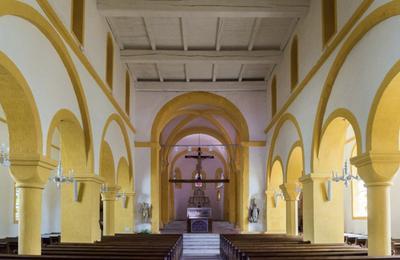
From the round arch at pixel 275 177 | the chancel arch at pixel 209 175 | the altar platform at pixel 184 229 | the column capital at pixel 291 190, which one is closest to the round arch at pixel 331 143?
the column capital at pixel 291 190

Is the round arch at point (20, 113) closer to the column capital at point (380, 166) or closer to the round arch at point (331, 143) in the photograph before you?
the column capital at point (380, 166)

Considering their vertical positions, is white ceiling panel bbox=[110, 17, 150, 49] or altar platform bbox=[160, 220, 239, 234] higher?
white ceiling panel bbox=[110, 17, 150, 49]

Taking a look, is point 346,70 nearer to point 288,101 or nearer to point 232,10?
point 232,10

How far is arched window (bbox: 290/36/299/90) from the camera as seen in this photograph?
1680 cm

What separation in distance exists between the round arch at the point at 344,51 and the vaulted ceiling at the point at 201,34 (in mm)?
2956

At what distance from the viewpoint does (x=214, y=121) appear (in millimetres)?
29688

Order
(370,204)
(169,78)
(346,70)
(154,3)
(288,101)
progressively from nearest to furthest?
1. (370,204)
2. (346,70)
3. (154,3)
4. (288,101)
5. (169,78)

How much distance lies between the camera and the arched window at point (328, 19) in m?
12.7

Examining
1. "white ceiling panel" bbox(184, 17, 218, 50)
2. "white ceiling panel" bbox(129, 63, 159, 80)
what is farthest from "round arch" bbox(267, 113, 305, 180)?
"white ceiling panel" bbox(129, 63, 159, 80)

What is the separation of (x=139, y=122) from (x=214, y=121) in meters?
7.07

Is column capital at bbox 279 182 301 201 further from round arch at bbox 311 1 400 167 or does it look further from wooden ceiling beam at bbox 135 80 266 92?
wooden ceiling beam at bbox 135 80 266 92

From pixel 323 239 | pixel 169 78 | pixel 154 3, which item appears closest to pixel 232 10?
pixel 154 3

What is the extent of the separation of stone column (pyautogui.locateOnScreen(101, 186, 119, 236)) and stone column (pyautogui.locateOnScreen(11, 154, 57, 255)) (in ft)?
26.8

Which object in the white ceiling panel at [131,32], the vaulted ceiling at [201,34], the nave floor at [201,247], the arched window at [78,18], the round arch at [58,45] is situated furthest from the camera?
the nave floor at [201,247]
